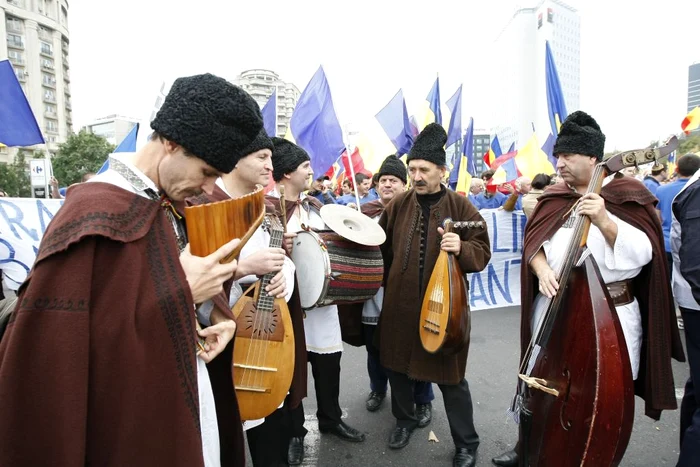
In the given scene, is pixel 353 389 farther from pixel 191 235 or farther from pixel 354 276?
pixel 191 235

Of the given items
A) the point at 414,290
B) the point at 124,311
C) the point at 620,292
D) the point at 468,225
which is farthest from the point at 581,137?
the point at 124,311

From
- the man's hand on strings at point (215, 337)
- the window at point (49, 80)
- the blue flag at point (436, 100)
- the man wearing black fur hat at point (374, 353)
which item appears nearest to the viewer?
the man's hand on strings at point (215, 337)

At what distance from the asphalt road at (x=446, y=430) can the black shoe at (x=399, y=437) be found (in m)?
0.05

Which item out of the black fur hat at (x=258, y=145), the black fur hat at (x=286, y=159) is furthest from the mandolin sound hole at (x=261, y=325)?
the black fur hat at (x=286, y=159)

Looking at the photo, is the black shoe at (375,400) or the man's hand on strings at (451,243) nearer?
the man's hand on strings at (451,243)

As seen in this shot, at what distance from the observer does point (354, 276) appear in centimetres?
301

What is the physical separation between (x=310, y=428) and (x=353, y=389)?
2.57 feet

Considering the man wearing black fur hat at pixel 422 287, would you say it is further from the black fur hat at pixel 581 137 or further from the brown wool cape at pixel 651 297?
the black fur hat at pixel 581 137

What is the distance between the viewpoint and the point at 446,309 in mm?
2783

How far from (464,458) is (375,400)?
3.65 feet

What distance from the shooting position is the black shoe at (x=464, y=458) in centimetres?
298

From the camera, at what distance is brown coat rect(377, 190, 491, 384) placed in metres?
3.05

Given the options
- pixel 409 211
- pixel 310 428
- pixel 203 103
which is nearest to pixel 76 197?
pixel 203 103

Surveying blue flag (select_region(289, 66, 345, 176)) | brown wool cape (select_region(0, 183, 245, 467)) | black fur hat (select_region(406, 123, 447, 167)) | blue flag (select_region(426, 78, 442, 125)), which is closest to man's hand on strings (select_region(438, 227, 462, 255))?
black fur hat (select_region(406, 123, 447, 167))
